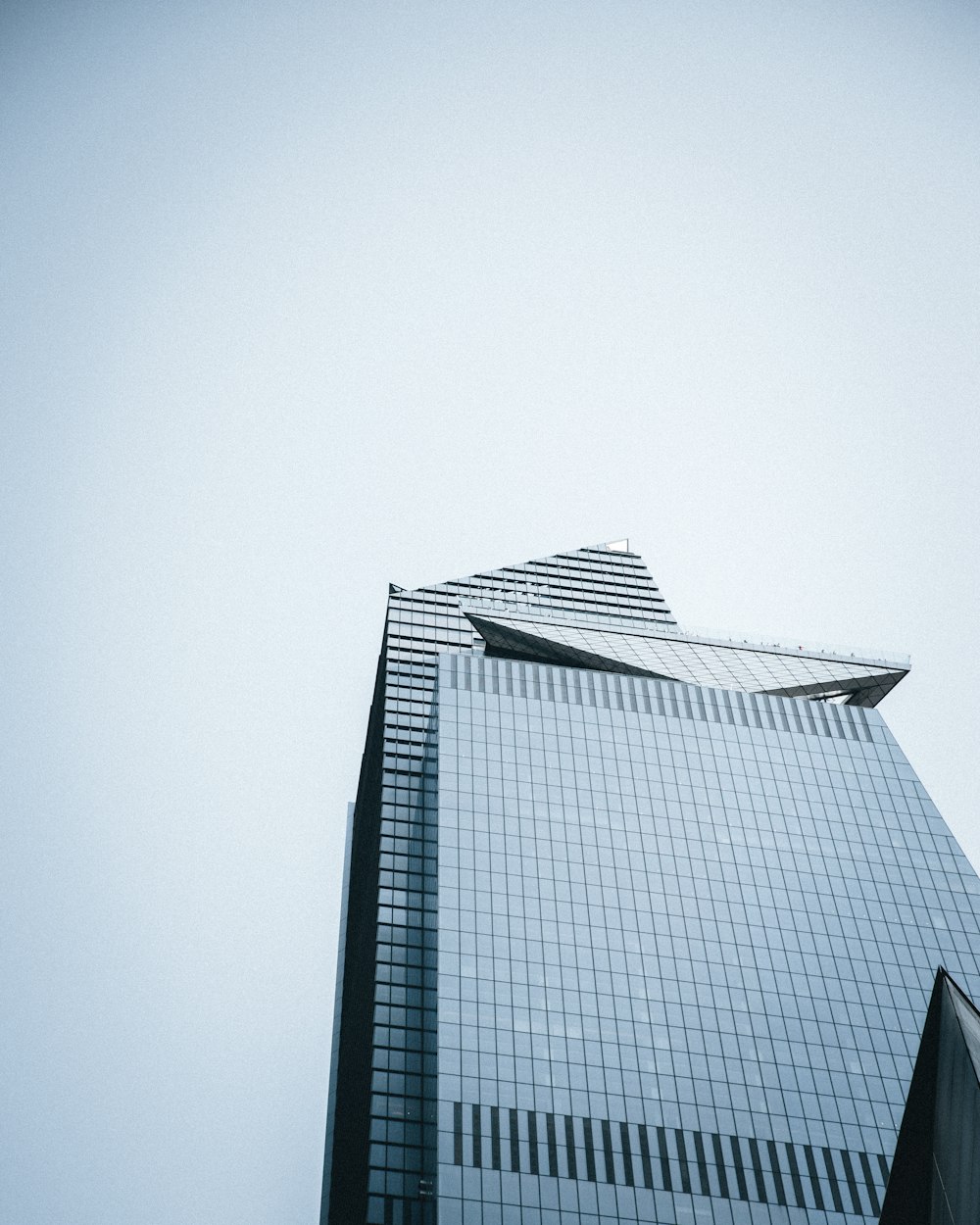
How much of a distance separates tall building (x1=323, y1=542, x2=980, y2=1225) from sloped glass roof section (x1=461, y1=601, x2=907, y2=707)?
0.32 metres

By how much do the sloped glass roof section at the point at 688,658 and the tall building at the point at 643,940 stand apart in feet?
1.05

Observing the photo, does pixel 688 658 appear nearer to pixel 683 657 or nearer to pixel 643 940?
pixel 683 657

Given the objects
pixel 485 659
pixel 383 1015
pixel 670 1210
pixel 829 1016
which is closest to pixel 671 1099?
pixel 670 1210

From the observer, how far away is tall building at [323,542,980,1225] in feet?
213

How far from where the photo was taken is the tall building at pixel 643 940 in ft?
213

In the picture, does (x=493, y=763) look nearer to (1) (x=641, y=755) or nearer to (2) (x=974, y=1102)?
(1) (x=641, y=755)

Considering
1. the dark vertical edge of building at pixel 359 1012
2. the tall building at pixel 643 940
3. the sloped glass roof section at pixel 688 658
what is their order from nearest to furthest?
the tall building at pixel 643 940, the dark vertical edge of building at pixel 359 1012, the sloped glass roof section at pixel 688 658

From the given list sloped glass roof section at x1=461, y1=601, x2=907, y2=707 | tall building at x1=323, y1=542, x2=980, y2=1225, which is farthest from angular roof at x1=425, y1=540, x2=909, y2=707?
tall building at x1=323, y1=542, x2=980, y2=1225

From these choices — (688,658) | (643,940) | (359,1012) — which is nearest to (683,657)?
(688,658)

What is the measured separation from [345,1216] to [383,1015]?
58.2ft

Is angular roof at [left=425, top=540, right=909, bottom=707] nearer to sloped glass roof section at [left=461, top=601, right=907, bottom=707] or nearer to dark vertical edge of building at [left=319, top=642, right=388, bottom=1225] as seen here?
sloped glass roof section at [left=461, top=601, right=907, bottom=707]

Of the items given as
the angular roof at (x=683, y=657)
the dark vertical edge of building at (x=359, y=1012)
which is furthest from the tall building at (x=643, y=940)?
the dark vertical edge of building at (x=359, y=1012)

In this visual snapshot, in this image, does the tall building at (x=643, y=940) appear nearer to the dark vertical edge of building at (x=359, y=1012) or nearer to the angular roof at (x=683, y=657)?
the angular roof at (x=683, y=657)

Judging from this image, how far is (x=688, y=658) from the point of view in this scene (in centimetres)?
10612
